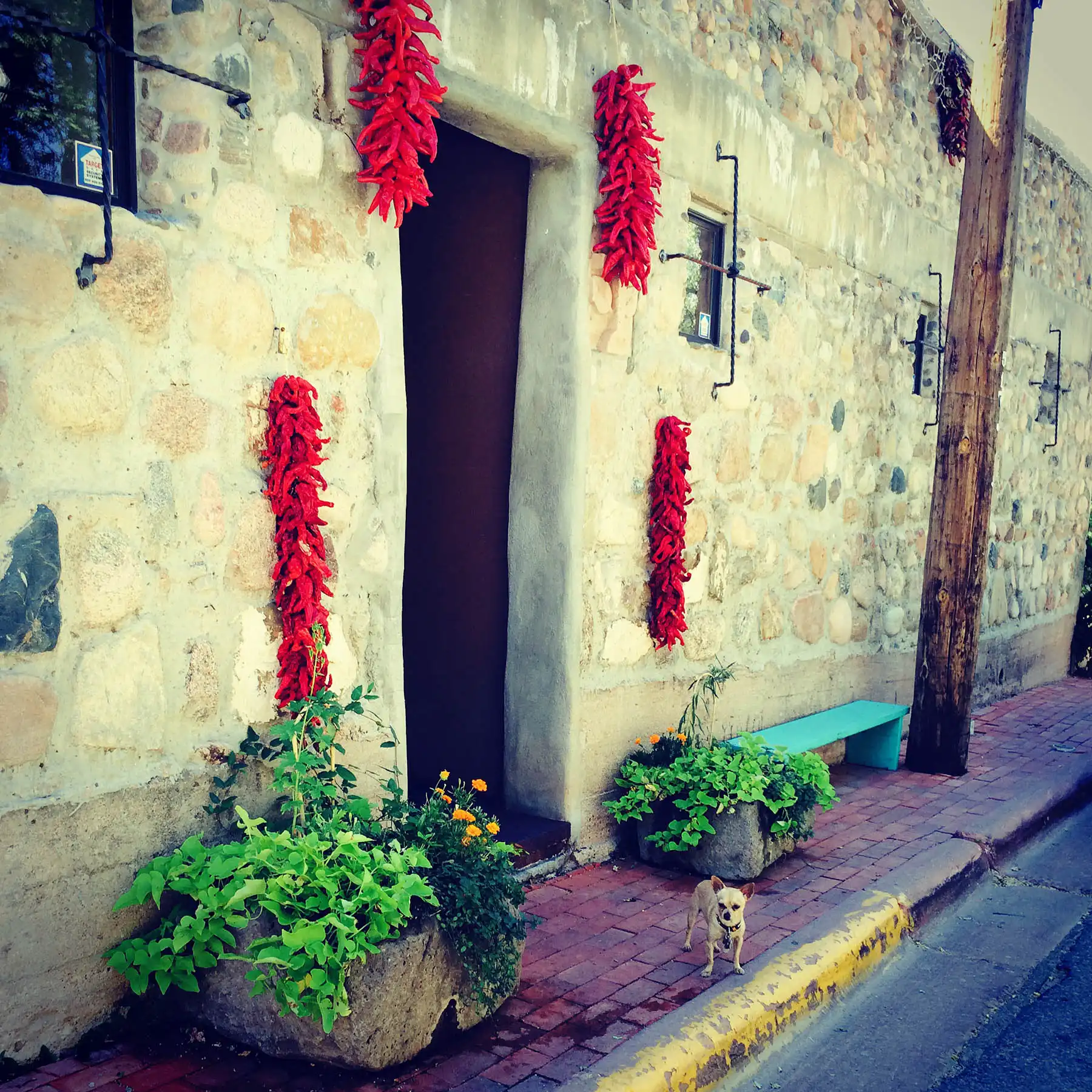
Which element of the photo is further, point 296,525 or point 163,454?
point 296,525

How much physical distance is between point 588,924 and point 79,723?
80.8 inches

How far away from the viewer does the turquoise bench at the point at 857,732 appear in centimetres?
564

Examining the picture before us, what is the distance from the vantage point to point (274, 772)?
3277 millimetres

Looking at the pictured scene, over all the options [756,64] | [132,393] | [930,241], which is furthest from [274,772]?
[930,241]

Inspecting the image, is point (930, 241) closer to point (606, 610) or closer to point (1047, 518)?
point (1047, 518)

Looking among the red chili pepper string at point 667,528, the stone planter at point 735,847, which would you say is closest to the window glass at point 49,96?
the red chili pepper string at point 667,528

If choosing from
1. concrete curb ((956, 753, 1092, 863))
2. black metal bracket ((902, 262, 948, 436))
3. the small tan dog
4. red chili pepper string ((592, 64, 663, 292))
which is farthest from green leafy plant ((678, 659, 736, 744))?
black metal bracket ((902, 262, 948, 436))

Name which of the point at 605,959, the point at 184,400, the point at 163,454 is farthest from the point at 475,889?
the point at 184,400

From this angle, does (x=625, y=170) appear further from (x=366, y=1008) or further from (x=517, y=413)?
(x=366, y=1008)

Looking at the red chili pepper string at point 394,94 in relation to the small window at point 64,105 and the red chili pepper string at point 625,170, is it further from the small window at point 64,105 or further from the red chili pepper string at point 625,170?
the red chili pepper string at point 625,170

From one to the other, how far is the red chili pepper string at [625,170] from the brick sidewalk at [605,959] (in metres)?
2.61

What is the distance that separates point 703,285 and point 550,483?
4.97ft

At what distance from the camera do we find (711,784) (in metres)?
4.49

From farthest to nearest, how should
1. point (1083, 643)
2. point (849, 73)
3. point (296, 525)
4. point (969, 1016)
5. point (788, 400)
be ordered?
point (1083, 643), point (849, 73), point (788, 400), point (969, 1016), point (296, 525)
